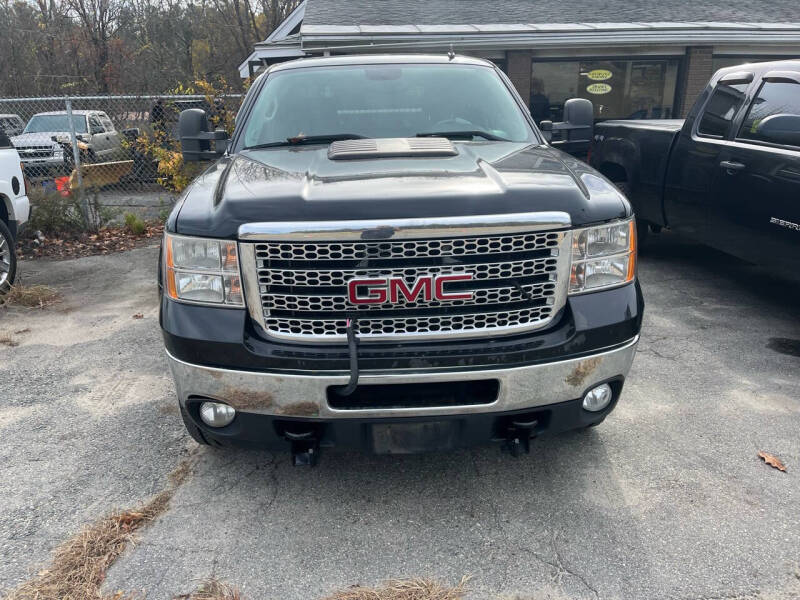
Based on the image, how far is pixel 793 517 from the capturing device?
272 centimetres

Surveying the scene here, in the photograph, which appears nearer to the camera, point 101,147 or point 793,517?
point 793,517

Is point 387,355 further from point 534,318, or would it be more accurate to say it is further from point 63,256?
point 63,256

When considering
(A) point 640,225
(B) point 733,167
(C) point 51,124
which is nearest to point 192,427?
(B) point 733,167

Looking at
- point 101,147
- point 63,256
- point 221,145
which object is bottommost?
point 63,256

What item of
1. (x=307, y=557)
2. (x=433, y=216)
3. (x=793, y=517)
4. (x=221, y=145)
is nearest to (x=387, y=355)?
(x=433, y=216)

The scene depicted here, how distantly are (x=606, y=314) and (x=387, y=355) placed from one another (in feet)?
2.96

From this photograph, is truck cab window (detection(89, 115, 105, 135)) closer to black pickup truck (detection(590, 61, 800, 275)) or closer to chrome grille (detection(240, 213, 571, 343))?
black pickup truck (detection(590, 61, 800, 275))

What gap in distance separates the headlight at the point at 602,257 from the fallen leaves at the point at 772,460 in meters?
1.28

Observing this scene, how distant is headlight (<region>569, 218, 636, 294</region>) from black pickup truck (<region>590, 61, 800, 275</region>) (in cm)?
248

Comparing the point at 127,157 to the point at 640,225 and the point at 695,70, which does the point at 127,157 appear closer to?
the point at 640,225

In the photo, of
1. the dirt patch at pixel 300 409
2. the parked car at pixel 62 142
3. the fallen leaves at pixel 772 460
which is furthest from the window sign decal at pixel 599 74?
the dirt patch at pixel 300 409

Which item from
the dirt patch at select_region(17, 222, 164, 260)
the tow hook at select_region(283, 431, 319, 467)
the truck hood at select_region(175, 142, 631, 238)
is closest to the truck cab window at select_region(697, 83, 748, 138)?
the truck hood at select_region(175, 142, 631, 238)

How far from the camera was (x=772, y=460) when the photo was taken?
3.15 metres

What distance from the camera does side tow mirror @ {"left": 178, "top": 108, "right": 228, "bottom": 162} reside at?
14.0ft
